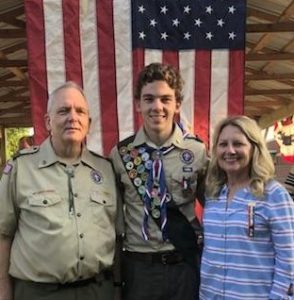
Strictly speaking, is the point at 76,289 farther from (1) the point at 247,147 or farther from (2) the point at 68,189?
(1) the point at 247,147

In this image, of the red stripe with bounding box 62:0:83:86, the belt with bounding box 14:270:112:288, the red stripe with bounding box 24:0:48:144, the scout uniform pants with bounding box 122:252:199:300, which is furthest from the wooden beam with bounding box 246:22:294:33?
the belt with bounding box 14:270:112:288

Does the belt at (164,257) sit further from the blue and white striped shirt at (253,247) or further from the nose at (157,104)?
the nose at (157,104)

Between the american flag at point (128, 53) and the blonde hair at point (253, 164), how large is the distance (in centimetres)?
124

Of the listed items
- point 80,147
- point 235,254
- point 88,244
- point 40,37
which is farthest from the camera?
point 40,37

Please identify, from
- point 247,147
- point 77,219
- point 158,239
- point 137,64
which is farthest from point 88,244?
point 137,64

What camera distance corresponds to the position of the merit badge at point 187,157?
2500 millimetres

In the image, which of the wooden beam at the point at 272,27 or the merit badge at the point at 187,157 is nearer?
the merit badge at the point at 187,157

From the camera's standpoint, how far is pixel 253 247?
204 centimetres

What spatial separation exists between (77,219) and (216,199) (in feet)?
1.91

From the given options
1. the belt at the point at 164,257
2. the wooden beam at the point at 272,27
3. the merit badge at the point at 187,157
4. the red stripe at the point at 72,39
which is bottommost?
the belt at the point at 164,257

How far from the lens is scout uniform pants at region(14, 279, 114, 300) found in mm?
2217

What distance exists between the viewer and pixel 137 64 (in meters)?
3.46

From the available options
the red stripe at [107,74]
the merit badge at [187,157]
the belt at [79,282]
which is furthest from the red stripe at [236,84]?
the belt at [79,282]

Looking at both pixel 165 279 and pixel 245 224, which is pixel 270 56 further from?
pixel 245 224
